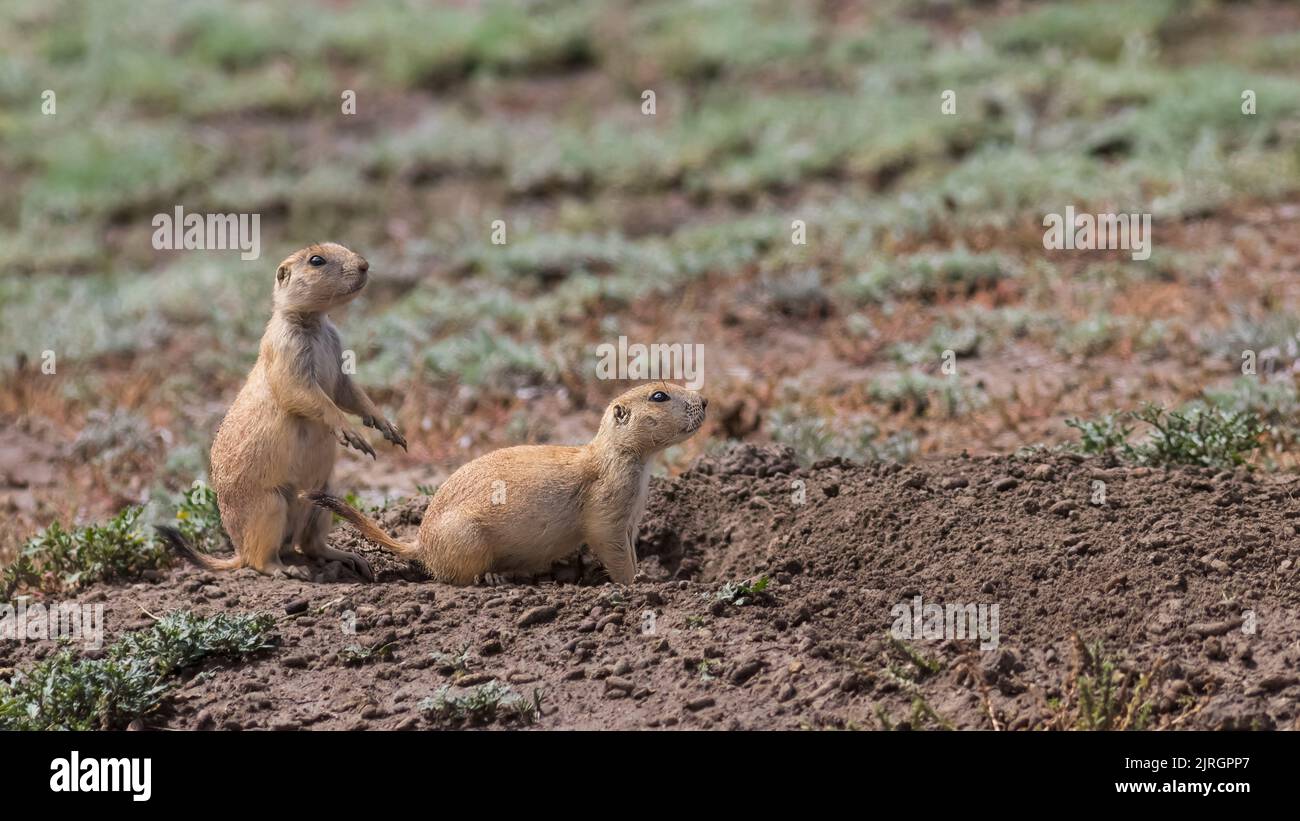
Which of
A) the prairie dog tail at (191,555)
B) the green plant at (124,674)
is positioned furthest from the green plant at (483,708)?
the prairie dog tail at (191,555)

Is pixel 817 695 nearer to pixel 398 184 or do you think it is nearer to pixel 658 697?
pixel 658 697

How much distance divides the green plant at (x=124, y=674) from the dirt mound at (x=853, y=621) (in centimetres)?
11

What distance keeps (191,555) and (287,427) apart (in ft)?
2.34

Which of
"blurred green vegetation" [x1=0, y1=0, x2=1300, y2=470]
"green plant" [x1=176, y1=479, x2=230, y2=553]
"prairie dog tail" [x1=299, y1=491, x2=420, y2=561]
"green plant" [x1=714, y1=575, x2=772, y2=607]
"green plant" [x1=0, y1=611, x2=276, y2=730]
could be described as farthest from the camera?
"blurred green vegetation" [x1=0, y1=0, x2=1300, y2=470]

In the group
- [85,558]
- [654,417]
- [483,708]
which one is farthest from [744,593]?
[85,558]

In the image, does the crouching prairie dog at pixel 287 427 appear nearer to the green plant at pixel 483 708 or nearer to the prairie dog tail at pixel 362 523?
the prairie dog tail at pixel 362 523

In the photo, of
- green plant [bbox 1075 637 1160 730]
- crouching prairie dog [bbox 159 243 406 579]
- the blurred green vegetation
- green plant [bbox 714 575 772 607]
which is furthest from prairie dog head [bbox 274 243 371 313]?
green plant [bbox 1075 637 1160 730]

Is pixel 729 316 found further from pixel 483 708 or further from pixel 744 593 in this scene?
pixel 483 708

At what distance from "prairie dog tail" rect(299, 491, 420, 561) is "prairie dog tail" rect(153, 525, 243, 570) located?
47cm

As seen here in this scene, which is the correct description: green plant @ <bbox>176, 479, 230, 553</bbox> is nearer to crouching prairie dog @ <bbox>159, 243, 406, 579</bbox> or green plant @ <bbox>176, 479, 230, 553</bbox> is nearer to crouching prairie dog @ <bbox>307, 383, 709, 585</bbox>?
crouching prairie dog @ <bbox>159, 243, 406, 579</bbox>

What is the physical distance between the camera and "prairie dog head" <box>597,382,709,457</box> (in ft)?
21.4

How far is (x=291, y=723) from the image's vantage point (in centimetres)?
543

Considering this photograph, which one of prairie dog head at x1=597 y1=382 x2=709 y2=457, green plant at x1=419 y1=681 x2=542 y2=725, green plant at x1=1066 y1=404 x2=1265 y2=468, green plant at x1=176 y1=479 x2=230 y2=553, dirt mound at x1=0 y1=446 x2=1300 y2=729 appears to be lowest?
green plant at x1=419 y1=681 x2=542 y2=725
